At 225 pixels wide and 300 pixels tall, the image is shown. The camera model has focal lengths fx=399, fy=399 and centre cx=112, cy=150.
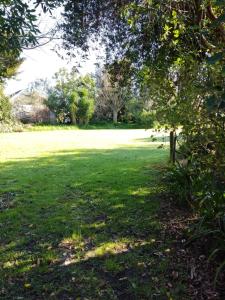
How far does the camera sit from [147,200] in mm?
8078

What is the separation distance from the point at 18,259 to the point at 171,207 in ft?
10.3

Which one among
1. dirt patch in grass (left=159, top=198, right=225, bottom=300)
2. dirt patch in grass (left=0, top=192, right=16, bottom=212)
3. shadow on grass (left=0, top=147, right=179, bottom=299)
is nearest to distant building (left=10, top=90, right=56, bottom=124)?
shadow on grass (left=0, top=147, right=179, bottom=299)

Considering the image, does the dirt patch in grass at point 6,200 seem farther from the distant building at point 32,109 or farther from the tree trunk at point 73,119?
the tree trunk at point 73,119

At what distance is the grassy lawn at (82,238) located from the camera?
4.68 m

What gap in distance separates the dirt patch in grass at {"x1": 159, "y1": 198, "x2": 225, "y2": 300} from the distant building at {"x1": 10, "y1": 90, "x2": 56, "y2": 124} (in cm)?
3987

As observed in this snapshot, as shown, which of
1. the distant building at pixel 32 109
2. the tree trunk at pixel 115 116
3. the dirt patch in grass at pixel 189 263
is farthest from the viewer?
the tree trunk at pixel 115 116

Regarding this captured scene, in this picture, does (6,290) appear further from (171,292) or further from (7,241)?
(171,292)

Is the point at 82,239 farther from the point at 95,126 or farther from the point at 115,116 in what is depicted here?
the point at 115,116

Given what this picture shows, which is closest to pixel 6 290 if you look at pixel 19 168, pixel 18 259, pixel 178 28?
pixel 18 259

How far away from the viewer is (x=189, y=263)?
5148 mm

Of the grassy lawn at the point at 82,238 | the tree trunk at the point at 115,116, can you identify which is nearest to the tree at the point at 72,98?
the tree trunk at the point at 115,116

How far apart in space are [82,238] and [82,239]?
4 centimetres

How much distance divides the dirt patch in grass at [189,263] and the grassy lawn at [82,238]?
0.15 metres

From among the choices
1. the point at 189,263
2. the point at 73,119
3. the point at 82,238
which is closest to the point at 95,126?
the point at 73,119
